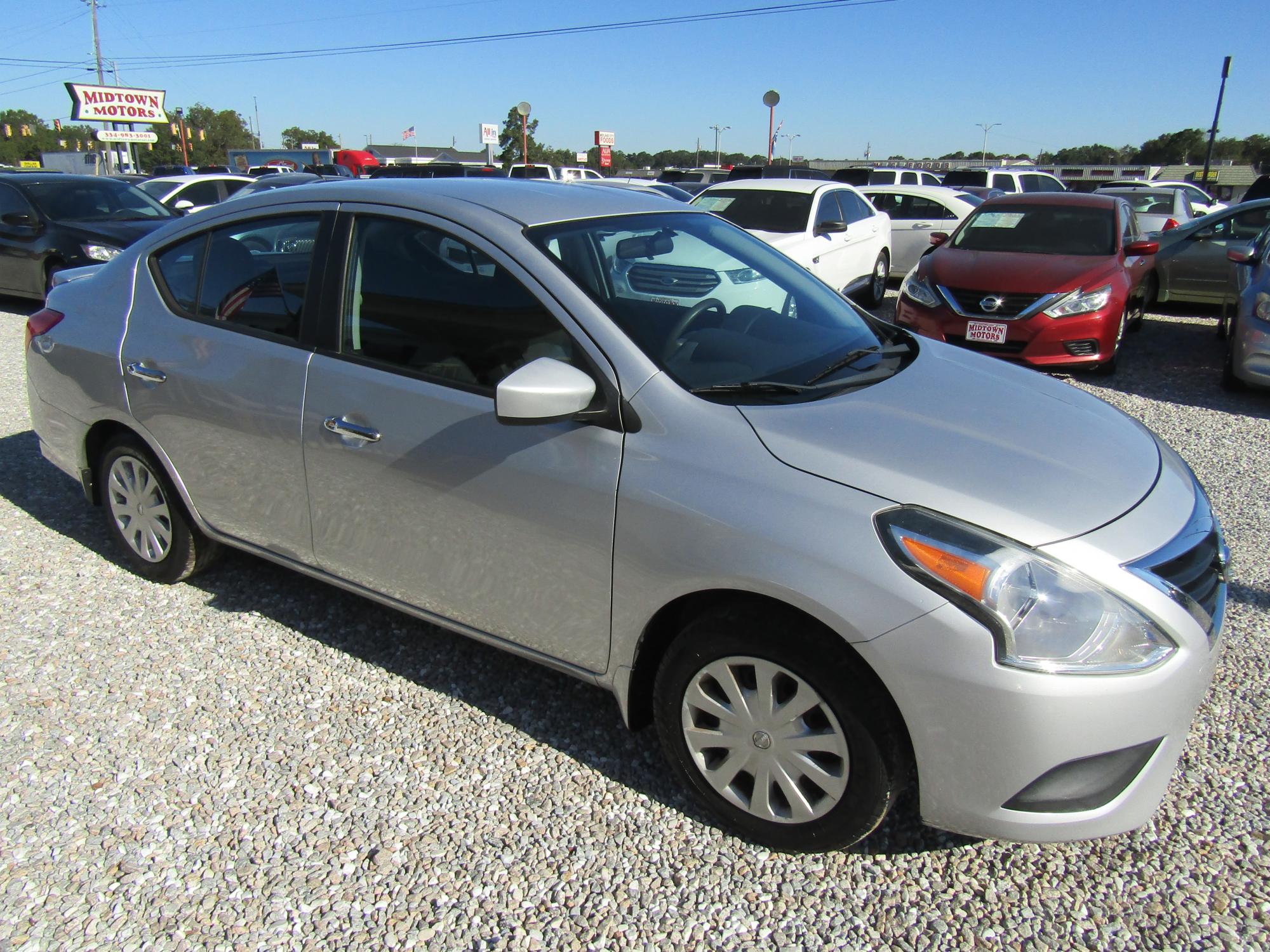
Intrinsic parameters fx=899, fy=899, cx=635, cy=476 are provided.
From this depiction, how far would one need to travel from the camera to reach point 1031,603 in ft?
6.57

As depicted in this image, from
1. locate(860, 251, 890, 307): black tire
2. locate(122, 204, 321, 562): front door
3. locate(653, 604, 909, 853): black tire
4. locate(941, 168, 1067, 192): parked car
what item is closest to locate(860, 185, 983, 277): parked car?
locate(860, 251, 890, 307): black tire

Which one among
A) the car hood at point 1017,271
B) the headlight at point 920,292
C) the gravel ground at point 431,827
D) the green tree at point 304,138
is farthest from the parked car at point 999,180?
the green tree at point 304,138

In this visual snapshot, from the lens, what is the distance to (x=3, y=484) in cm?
509

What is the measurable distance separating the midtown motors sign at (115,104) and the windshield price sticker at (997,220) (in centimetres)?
4079

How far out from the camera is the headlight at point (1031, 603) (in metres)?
1.99

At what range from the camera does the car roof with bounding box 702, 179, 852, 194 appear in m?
10.1

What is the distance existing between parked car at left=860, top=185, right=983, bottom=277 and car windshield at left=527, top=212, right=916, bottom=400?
33.0ft

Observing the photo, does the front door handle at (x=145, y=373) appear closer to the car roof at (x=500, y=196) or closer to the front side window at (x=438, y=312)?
the car roof at (x=500, y=196)

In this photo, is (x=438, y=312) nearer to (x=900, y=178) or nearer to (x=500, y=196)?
(x=500, y=196)

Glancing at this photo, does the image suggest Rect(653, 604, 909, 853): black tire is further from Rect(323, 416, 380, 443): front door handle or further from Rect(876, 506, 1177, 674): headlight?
Rect(323, 416, 380, 443): front door handle

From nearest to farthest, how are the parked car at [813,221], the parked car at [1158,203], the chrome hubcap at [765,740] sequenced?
the chrome hubcap at [765,740]
the parked car at [813,221]
the parked car at [1158,203]

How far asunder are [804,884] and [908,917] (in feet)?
0.86

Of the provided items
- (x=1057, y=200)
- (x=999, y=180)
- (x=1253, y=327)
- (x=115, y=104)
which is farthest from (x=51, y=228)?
(x=115, y=104)

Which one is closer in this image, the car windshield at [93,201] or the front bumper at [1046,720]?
the front bumper at [1046,720]
